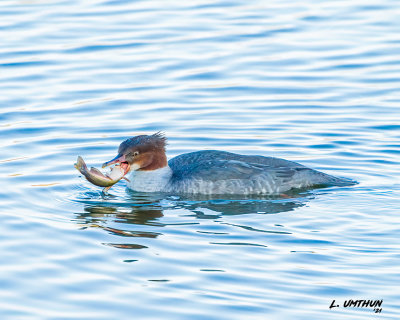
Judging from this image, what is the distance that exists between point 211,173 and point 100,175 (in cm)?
155

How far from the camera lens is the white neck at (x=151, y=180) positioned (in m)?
12.7

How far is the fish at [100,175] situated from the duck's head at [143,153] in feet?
0.59

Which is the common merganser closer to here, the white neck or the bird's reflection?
the white neck

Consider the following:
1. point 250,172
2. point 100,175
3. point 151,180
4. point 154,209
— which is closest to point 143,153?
point 151,180

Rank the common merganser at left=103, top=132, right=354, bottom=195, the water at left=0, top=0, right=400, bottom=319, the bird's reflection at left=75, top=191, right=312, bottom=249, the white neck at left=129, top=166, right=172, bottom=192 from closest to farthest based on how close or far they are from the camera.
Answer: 1. the water at left=0, top=0, right=400, bottom=319
2. the bird's reflection at left=75, top=191, right=312, bottom=249
3. the common merganser at left=103, top=132, right=354, bottom=195
4. the white neck at left=129, top=166, right=172, bottom=192

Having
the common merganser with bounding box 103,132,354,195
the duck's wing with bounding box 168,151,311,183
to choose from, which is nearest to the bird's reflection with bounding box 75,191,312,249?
the common merganser with bounding box 103,132,354,195

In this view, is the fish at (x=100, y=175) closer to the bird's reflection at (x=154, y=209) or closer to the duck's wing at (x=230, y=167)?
the bird's reflection at (x=154, y=209)

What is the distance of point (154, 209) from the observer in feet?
39.1

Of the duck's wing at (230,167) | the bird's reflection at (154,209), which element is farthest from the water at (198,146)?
the duck's wing at (230,167)

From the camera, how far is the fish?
11867 millimetres

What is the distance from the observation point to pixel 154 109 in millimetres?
15781

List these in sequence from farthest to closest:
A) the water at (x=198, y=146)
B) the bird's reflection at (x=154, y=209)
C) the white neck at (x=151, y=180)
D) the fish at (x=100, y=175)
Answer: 1. the white neck at (x=151, y=180)
2. the fish at (x=100, y=175)
3. the bird's reflection at (x=154, y=209)
4. the water at (x=198, y=146)

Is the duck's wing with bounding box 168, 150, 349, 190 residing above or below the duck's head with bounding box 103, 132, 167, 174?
below

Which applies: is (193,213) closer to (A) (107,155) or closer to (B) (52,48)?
(A) (107,155)
